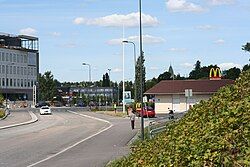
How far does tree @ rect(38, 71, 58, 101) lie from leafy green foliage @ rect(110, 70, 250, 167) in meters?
159

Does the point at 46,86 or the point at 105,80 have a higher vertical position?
the point at 105,80

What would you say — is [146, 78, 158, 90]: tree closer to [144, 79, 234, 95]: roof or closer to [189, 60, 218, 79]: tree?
[189, 60, 218, 79]: tree

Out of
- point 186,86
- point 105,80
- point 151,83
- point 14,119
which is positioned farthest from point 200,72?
point 14,119

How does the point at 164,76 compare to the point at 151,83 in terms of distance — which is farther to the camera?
the point at 164,76

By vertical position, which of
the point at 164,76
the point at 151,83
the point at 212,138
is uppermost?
the point at 164,76

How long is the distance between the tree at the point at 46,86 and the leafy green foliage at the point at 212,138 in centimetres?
15885

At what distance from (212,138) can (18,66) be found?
157484 millimetres

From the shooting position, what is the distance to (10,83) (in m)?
157

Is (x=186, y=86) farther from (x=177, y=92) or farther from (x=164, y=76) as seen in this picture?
(x=164, y=76)

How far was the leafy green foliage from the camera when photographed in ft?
18.5

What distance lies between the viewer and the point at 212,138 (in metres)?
6.00

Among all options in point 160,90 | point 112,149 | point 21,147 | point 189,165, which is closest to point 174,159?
point 189,165

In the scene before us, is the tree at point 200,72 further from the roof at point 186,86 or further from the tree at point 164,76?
the roof at point 186,86

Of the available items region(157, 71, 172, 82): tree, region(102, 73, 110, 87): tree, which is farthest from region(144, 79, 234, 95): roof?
region(102, 73, 110, 87): tree
